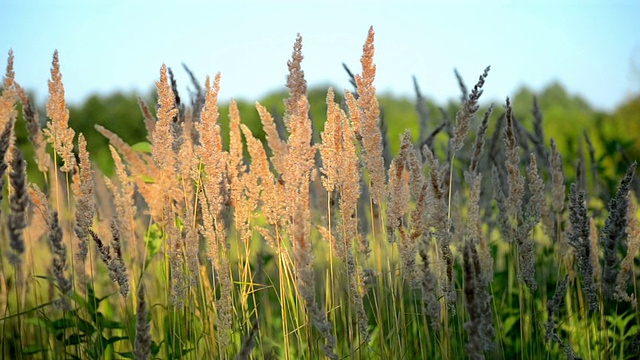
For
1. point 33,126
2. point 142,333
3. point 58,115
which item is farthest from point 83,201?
point 142,333

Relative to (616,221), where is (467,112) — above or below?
above

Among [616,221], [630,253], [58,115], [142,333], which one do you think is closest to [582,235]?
[616,221]

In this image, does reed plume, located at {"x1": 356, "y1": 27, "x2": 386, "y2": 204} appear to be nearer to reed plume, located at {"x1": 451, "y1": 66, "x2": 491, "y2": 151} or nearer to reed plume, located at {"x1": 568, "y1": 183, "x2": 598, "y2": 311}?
reed plume, located at {"x1": 451, "y1": 66, "x2": 491, "y2": 151}

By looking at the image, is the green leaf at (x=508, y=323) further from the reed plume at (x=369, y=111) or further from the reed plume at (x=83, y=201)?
the reed plume at (x=83, y=201)

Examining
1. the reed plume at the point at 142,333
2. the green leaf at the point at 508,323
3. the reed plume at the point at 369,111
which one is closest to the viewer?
the reed plume at the point at 142,333

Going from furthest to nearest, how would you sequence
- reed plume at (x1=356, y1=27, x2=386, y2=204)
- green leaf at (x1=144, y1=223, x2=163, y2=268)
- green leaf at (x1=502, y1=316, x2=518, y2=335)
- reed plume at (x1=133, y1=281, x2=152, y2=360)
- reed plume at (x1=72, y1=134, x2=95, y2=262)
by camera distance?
1. green leaf at (x1=502, y1=316, x2=518, y2=335)
2. green leaf at (x1=144, y1=223, x2=163, y2=268)
3. reed plume at (x1=72, y1=134, x2=95, y2=262)
4. reed plume at (x1=356, y1=27, x2=386, y2=204)
5. reed plume at (x1=133, y1=281, x2=152, y2=360)

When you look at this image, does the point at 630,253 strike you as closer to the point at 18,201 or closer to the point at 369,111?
the point at 369,111

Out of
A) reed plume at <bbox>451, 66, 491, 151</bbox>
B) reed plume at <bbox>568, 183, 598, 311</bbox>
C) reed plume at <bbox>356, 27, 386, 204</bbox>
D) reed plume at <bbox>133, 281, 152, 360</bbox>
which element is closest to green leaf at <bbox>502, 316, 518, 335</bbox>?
reed plume at <bbox>568, 183, 598, 311</bbox>

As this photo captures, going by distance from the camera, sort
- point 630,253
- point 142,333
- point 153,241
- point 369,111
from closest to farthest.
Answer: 1. point 142,333
2. point 369,111
3. point 630,253
4. point 153,241

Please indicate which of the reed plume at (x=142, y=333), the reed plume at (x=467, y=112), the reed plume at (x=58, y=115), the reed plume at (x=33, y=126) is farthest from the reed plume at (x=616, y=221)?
the reed plume at (x=33, y=126)

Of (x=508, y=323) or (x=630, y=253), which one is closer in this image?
(x=630, y=253)

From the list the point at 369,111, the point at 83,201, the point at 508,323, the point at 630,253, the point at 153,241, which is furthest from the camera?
the point at 508,323

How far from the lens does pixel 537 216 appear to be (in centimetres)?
227

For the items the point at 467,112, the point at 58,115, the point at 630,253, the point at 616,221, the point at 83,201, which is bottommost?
the point at 630,253
